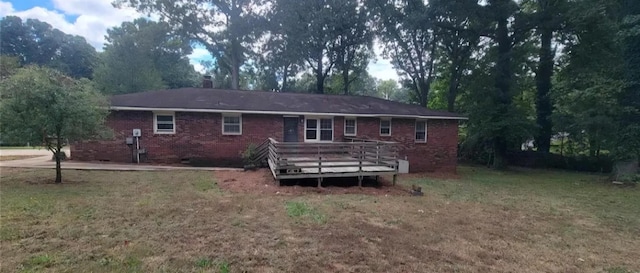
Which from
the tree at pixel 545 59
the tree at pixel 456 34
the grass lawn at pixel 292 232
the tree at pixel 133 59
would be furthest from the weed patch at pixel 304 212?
the tree at pixel 133 59

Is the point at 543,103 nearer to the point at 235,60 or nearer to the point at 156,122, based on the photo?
the point at 235,60

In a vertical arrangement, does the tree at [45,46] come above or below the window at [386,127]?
above

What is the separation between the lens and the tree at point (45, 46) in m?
45.2

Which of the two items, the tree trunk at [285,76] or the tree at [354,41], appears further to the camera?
the tree trunk at [285,76]

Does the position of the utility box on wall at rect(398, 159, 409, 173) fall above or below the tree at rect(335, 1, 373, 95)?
below

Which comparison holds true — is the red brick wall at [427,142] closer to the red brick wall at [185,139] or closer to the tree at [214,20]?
the red brick wall at [185,139]

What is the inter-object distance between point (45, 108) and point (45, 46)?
179 ft

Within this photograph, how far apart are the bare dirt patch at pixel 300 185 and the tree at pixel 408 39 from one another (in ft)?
40.8

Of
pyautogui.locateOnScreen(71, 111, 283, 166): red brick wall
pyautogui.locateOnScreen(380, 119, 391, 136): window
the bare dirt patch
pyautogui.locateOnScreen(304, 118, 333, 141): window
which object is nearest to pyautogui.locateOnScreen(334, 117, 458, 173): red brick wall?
pyautogui.locateOnScreen(380, 119, 391, 136): window

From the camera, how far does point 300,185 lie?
954 cm

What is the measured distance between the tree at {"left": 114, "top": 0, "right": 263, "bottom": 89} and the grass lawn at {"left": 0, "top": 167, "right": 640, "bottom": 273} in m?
21.3

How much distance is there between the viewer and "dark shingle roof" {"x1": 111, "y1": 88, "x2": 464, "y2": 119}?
44.8 ft

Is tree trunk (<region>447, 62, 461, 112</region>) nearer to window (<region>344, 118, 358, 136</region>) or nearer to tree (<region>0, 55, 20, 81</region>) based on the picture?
window (<region>344, 118, 358, 136</region>)

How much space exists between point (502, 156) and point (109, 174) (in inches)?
838
